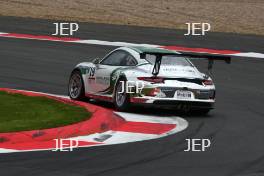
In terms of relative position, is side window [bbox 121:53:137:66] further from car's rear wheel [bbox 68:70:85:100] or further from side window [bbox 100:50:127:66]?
car's rear wheel [bbox 68:70:85:100]

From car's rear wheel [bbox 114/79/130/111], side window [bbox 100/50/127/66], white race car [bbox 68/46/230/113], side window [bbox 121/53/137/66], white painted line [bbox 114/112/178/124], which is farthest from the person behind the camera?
side window [bbox 100/50/127/66]

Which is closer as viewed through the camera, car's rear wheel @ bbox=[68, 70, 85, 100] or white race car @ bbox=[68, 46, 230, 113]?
white race car @ bbox=[68, 46, 230, 113]

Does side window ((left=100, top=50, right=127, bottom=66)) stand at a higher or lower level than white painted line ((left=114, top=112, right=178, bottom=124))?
higher

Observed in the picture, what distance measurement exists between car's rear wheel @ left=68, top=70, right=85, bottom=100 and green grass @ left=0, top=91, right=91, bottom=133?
1.33 m

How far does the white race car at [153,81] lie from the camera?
1748 cm

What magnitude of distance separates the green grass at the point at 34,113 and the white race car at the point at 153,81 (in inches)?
44.8

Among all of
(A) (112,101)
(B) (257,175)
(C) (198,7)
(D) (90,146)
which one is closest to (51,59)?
(A) (112,101)

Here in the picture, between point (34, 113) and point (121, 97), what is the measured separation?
7.13ft

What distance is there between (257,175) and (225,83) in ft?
40.1

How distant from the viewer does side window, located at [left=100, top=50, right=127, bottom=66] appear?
738 inches

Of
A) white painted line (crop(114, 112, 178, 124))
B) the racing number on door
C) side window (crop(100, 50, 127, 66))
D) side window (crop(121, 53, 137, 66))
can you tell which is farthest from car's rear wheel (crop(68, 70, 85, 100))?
white painted line (crop(114, 112, 178, 124))

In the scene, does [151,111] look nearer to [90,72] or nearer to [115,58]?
[115,58]

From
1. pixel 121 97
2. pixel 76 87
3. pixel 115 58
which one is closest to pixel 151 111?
pixel 121 97

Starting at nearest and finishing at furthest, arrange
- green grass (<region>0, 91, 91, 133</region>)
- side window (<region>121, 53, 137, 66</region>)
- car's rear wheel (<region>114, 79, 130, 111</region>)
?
1. green grass (<region>0, 91, 91, 133</region>)
2. car's rear wheel (<region>114, 79, 130, 111</region>)
3. side window (<region>121, 53, 137, 66</region>)
